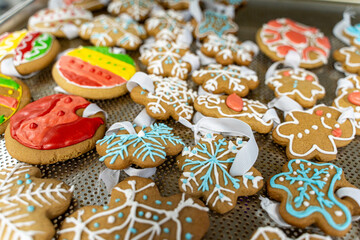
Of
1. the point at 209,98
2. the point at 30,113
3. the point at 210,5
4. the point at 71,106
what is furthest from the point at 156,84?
the point at 210,5

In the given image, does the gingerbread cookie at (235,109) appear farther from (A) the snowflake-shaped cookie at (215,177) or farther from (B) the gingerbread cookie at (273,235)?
(B) the gingerbread cookie at (273,235)

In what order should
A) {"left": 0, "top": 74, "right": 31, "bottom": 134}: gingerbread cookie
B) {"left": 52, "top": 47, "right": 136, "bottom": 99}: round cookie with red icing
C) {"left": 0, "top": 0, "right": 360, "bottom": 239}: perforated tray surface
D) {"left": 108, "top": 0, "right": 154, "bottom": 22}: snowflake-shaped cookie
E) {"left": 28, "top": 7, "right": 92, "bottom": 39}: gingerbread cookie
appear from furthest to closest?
1. {"left": 108, "top": 0, "right": 154, "bottom": 22}: snowflake-shaped cookie
2. {"left": 28, "top": 7, "right": 92, "bottom": 39}: gingerbread cookie
3. {"left": 52, "top": 47, "right": 136, "bottom": 99}: round cookie with red icing
4. {"left": 0, "top": 74, "right": 31, "bottom": 134}: gingerbread cookie
5. {"left": 0, "top": 0, "right": 360, "bottom": 239}: perforated tray surface

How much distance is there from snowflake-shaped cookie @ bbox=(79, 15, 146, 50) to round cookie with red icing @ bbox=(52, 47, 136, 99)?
0.45ft

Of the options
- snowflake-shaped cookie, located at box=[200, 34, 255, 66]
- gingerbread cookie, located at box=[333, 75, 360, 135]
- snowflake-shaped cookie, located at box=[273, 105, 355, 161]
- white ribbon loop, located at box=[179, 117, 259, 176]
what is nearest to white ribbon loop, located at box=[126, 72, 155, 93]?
white ribbon loop, located at box=[179, 117, 259, 176]

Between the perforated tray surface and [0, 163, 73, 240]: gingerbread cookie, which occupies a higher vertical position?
[0, 163, 73, 240]: gingerbread cookie

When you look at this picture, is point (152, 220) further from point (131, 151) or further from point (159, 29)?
point (159, 29)

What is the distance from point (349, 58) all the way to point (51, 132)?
1.63m

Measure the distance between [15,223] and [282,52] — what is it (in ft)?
5.09

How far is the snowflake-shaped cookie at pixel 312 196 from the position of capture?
0.96 metres

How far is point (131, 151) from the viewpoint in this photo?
111 centimetres

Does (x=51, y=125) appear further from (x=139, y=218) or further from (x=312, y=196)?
(x=312, y=196)

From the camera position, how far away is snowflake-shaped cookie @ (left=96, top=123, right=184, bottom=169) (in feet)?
3.59

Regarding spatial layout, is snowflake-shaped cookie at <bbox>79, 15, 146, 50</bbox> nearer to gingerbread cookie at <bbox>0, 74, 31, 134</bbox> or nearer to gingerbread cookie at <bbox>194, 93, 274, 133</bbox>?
gingerbread cookie at <bbox>0, 74, 31, 134</bbox>

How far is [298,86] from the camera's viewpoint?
1476 millimetres
